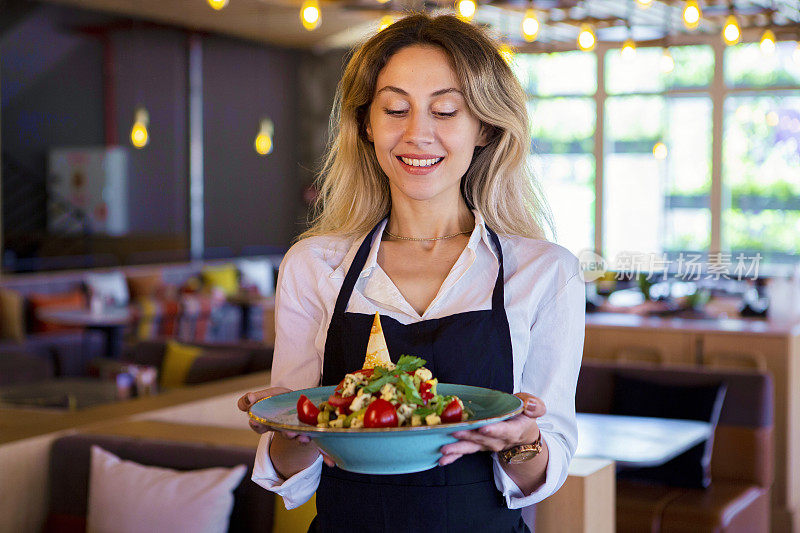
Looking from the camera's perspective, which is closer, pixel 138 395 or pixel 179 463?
pixel 179 463

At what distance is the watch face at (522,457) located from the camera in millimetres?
1412

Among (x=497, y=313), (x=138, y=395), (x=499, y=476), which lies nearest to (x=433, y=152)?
(x=497, y=313)

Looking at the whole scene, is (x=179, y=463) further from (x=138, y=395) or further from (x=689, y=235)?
(x=689, y=235)

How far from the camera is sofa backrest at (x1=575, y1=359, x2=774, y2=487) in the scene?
4.07 metres

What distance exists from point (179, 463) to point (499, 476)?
5.03ft

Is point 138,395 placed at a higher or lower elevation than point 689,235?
lower

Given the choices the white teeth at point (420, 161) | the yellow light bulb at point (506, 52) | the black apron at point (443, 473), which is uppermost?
the yellow light bulb at point (506, 52)

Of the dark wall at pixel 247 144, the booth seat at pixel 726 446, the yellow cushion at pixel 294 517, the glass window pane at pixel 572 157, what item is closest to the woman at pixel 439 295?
the yellow cushion at pixel 294 517

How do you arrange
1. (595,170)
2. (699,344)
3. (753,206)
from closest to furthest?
(699,344), (753,206), (595,170)

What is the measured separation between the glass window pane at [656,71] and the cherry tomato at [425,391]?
10.4m

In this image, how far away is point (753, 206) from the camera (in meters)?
11.1

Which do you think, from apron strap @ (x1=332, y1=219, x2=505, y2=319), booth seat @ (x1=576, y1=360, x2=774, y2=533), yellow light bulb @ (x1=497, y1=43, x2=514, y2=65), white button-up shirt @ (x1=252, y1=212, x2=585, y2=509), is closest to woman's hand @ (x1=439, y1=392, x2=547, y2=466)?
white button-up shirt @ (x1=252, y1=212, x2=585, y2=509)

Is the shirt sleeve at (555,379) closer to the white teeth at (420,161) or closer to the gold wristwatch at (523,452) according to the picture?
the gold wristwatch at (523,452)

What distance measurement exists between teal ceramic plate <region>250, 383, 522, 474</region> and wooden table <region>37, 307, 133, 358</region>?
6.14 metres
